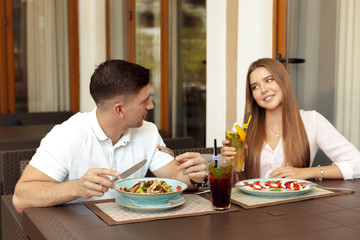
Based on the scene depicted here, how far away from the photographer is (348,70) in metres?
2.99

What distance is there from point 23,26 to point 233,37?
3.97m

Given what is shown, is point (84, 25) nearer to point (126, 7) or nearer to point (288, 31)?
point (126, 7)

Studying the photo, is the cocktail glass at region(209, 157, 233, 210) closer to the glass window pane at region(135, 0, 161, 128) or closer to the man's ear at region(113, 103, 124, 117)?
the man's ear at region(113, 103, 124, 117)

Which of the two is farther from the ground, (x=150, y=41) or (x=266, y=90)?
(x=150, y=41)

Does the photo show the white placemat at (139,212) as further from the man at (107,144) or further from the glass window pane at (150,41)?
the glass window pane at (150,41)

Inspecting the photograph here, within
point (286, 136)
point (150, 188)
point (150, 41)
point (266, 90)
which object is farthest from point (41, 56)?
point (150, 188)

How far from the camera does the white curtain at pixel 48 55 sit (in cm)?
667

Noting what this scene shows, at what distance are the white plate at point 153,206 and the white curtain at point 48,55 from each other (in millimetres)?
5325

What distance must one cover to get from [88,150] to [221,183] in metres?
0.64

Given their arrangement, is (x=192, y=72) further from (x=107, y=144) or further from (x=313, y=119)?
(x=107, y=144)

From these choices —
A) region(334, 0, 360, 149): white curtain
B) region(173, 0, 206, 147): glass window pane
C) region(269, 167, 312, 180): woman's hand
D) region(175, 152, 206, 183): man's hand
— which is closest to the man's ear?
region(175, 152, 206, 183): man's hand

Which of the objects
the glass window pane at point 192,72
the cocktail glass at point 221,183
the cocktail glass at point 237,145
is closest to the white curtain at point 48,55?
the glass window pane at point 192,72

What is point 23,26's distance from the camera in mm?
6617

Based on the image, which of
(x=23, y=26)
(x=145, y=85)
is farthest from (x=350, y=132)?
(x=23, y=26)
